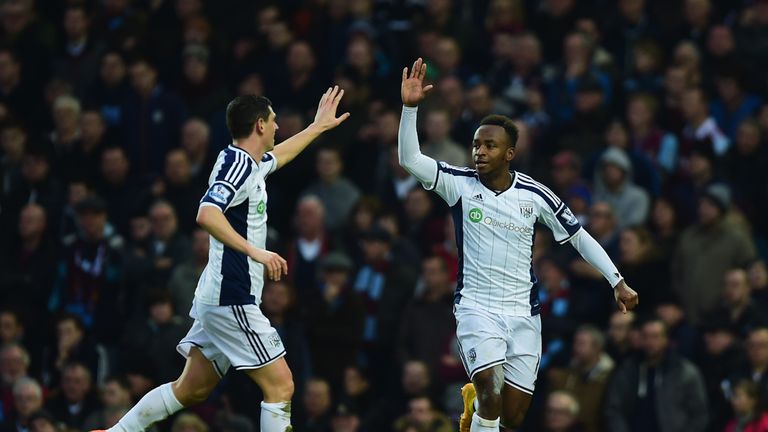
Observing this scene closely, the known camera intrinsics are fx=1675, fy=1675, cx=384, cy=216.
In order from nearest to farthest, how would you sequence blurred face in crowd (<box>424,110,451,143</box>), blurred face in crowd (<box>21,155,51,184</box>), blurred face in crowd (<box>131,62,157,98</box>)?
blurred face in crowd (<box>424,110,451,143</box>)
blurred face in crowd (<box>21,155,51,184</box>)
blurred face in crowd (<box>131,62,157,98</box>)

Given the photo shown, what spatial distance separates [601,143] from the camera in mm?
17219

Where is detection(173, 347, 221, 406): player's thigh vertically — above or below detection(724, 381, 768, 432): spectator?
above

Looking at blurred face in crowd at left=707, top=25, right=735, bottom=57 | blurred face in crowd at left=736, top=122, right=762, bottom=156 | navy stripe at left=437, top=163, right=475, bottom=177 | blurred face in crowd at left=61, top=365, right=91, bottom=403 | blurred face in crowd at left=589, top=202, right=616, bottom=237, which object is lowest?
blurred face in crowd at left=61, top=365, right=91, bottom=403

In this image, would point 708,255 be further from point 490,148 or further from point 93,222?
point 93,222

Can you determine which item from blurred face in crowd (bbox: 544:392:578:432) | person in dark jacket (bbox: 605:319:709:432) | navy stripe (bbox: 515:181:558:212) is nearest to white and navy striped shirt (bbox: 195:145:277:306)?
navy stripe (bbox: 515:181:558:212)

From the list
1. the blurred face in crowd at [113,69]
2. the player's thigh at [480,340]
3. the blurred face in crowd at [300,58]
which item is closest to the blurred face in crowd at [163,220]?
the blurred face in crowd at [300,58]

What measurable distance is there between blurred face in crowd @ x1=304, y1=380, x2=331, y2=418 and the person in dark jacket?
251 centimetres

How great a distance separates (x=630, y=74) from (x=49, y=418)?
297 inches

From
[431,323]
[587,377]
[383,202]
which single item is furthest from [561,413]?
[383,202]

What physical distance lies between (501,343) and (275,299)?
16.3ft

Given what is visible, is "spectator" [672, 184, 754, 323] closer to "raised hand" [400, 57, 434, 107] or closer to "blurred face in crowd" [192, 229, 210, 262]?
"blurred face in crowd" [192, 229, 210, 262]

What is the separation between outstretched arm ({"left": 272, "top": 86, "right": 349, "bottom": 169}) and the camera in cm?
1114

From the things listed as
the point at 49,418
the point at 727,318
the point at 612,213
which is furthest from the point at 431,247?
the point at 49,418

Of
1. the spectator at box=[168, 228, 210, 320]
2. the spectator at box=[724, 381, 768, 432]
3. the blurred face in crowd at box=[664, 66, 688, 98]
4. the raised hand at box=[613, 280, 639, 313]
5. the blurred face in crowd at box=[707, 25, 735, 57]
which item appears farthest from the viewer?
the blurred face in crowd at box=[707, 25, 735, 57]
